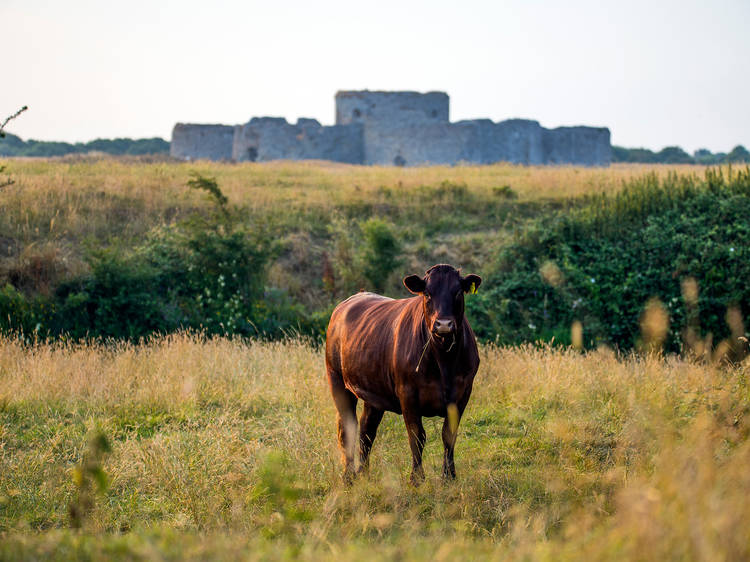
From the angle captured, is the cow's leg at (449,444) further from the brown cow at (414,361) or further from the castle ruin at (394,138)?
the castle ruin at (394,138)

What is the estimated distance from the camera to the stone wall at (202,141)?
4181cm

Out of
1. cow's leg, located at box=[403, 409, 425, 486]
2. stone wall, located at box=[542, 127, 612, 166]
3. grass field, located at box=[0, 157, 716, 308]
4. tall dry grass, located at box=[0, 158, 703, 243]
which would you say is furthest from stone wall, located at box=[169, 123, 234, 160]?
cow's leg, located at box=[403, 409, 425, 486]

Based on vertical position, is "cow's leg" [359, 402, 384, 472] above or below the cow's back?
below

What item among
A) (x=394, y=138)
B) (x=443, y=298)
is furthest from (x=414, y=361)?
(x=394, y=138)

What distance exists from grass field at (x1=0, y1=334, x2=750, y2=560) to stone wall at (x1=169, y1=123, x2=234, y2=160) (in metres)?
33.1

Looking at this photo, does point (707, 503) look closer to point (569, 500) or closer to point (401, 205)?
point (569, 500)

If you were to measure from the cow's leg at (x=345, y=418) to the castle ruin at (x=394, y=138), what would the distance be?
33268 mm

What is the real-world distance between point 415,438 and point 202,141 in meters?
39.5

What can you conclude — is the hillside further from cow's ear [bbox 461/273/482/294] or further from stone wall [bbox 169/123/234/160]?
stone wall [bbox 169/123/234/160]

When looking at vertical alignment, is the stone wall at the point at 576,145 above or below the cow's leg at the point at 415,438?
above

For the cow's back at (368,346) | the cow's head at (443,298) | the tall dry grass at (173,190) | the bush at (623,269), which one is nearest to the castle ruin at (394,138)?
the tall dry grass at (173,190)

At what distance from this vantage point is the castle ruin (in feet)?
129

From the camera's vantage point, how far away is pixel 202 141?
42406 mm

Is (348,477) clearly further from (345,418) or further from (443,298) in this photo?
(443,298)
